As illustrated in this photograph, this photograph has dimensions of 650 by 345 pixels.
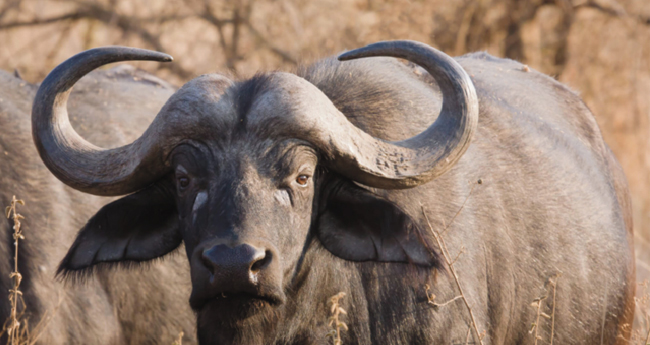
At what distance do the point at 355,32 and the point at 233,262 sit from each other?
898 centimetres

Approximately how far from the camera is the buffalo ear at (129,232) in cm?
369

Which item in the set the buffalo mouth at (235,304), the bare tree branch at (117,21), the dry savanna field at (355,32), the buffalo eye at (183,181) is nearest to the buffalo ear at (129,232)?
the buffalo eye at (183,181)

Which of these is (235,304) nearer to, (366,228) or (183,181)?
(183,181)

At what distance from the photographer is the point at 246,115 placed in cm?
333

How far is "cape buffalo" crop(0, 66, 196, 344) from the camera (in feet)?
15.2

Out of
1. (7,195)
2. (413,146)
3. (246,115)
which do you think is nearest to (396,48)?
(413,146)

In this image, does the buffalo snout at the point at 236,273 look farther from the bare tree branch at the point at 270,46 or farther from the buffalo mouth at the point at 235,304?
the bare tree branch at the point at 270,46

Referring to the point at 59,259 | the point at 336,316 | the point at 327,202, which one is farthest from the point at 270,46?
the point at 336,316

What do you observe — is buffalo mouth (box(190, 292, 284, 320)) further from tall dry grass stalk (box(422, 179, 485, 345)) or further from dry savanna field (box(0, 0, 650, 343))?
dry savanna field (box(0, 0, 650, 343))

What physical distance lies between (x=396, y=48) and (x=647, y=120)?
883 cm

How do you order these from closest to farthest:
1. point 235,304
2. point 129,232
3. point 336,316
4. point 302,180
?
point 336,316, point 235,304, point 302,180, point 129,232

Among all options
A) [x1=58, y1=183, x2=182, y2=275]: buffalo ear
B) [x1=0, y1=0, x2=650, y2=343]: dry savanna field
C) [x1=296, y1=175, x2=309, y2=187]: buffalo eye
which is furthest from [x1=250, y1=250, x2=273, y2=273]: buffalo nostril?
[x1=0, y1=0, x2=650, y2=343]: dry savanna field

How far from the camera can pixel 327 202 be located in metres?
3.58

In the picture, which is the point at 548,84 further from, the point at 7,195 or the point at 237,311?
the point at 7,195
